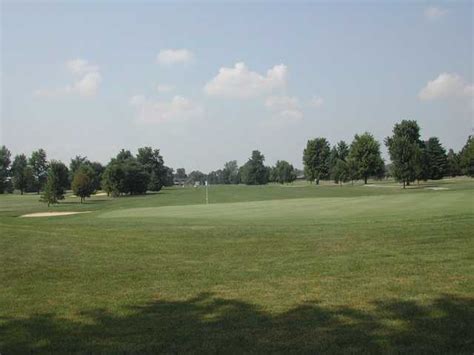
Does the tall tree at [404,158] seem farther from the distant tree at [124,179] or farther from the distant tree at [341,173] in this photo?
the distant tree at [124,179]

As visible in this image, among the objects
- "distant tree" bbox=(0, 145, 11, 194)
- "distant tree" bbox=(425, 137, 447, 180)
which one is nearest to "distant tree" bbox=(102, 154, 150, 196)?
"distant tree" bbox=(0, 145, 11, 194)

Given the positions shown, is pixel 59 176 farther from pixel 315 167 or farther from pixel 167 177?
pixel 167 177

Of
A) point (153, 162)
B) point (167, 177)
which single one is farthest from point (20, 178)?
point (167, 177)

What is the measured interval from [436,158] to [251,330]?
298ft

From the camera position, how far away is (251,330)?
6160 mm

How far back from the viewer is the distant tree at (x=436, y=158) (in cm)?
8850

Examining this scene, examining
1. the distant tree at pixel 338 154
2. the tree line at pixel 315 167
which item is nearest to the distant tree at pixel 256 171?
the tree line at pixel 315 167

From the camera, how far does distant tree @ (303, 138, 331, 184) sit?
10494 centimetres

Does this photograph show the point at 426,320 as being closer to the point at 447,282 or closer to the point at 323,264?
the point at 447,282

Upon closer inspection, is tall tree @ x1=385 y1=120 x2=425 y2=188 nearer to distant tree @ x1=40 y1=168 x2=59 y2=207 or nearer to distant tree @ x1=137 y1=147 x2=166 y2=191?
distant tree @ x1=40 y1=168 x2=59 y2=207

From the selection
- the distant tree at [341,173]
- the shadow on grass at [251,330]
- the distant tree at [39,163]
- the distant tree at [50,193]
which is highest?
the distant tree at [39,163]

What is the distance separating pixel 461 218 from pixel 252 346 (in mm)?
14218

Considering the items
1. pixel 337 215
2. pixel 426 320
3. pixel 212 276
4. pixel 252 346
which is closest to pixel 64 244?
pixel 212 276

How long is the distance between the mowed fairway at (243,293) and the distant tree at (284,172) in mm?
135673
